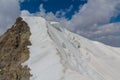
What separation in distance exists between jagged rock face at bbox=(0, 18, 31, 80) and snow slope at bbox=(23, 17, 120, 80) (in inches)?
37.5

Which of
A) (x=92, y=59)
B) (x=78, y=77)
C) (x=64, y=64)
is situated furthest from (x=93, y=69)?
(x=78, y=77)

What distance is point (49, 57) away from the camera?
46125mm

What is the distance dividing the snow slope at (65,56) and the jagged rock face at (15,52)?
95 cm

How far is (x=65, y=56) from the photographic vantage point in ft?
167

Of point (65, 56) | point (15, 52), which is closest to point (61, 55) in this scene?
point (65, 56)

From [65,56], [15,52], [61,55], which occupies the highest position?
[15,52]

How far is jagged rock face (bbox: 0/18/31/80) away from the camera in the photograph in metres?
45.1

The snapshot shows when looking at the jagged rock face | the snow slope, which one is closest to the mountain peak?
the snow slope

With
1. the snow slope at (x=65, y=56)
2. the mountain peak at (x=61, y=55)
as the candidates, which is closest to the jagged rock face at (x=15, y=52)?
the mountain peak at (x=61, y=55)

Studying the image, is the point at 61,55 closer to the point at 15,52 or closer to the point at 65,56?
the point at 65,56

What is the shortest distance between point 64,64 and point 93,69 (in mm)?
16877

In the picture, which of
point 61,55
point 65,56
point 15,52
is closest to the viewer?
point 61,55

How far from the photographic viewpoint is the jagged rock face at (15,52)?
45.1m

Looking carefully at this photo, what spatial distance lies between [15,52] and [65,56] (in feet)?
24.5
